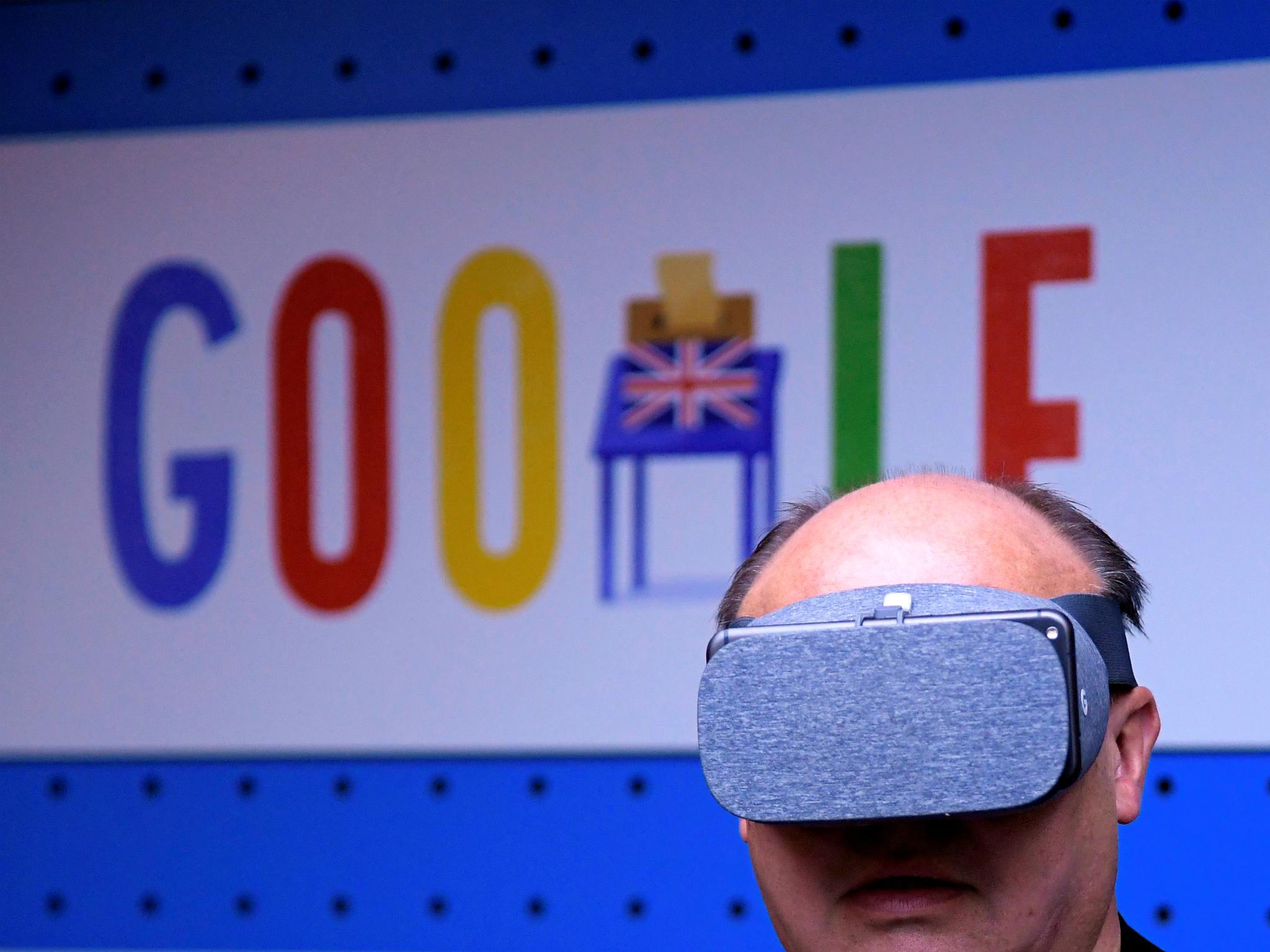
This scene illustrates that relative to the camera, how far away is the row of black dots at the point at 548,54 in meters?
1.37

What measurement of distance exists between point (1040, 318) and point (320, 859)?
0.82 meters

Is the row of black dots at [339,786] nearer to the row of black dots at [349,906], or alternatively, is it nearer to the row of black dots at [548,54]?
the row of black dots at [349,906]

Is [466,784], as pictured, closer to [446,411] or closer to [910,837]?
[446,411]

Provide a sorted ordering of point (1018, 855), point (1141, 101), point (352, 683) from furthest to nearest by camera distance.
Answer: point (352, 683) → point (1141, 101) → point (1018, 855)

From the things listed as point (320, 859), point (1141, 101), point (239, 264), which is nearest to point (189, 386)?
point (239, 264)

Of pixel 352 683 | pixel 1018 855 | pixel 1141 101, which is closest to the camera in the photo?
pixel 1018 855

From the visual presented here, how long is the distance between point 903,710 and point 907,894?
104 millimetres

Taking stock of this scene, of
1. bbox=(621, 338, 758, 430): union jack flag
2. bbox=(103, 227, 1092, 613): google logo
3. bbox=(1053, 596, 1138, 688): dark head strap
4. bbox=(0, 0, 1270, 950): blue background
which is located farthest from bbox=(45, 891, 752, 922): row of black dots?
bbox=(1053, 596, 1138, 688): dark head strap

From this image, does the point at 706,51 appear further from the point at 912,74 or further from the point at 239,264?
the point at 239,264

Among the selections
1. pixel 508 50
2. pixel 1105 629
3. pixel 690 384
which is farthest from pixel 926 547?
pixel 508 50

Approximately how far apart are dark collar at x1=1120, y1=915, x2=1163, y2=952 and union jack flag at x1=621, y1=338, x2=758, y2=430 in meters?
0.63

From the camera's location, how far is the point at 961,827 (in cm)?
70

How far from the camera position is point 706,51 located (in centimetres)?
144

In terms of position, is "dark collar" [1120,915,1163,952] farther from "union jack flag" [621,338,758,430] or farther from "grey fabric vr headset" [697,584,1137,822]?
"union jack flag" [621,338,758,430]
